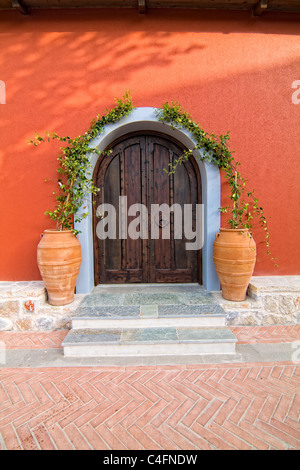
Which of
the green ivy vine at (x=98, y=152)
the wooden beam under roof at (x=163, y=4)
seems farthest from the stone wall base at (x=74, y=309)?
the wooden beam under roof at (x=163, y=4)

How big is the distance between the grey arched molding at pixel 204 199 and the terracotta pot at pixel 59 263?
316 millimetres

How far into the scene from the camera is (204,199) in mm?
3703

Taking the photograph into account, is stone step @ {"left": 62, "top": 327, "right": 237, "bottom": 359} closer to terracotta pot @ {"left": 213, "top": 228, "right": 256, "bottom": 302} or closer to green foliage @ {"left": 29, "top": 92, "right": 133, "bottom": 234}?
terracotta pot @ {"left": 213, "top": 228, "right": 256, "bottom": 302}

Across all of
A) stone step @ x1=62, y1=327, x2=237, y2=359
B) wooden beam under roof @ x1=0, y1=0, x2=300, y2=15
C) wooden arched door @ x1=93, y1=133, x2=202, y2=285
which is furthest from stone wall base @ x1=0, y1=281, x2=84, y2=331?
wooden beam under roof @ x1=0, y1=0, x2=300, y2=15

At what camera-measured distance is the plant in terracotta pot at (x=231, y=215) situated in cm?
309

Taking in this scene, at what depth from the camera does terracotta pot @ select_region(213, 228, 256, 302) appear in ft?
10.1

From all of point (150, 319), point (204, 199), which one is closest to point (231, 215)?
point (204, 199)

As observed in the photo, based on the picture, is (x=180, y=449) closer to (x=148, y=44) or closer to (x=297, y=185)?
(x=297, y=185)

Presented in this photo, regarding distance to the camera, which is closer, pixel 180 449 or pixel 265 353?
pixel 180 449

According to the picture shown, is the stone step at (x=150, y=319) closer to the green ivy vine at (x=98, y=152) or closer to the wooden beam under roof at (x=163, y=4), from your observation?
the green ivy vine at (x=98, y=152)

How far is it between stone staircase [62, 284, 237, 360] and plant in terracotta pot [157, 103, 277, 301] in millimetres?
403

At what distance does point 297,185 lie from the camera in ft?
11.8

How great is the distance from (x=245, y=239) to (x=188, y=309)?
1153 mm
